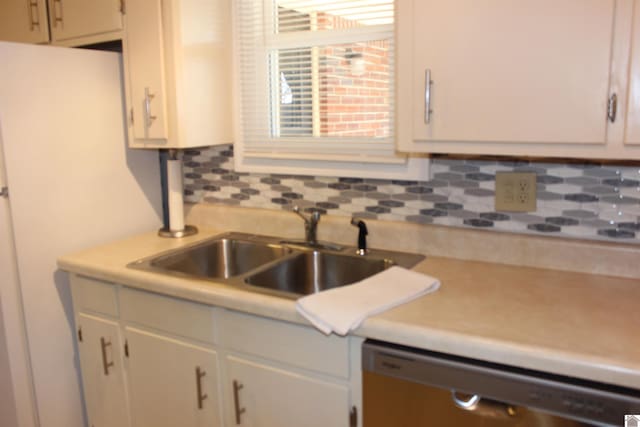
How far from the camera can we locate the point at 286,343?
149 cm

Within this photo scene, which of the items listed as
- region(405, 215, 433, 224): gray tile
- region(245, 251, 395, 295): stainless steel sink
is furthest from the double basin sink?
region(405, 215, 433, 224): gray tile

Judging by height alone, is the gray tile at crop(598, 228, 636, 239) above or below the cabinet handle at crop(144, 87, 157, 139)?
below

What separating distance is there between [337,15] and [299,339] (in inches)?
46.3

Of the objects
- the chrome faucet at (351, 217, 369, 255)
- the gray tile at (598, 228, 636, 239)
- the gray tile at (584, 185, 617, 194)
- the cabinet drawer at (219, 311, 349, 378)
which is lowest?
the cabinet drawer at (219, 311, 349, 378)

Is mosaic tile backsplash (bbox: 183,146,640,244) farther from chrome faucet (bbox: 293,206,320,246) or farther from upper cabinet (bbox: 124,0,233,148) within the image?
upper cabinet (bbox: 124,0,233,148)

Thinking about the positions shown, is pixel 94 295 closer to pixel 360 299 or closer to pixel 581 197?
pixel 360 299

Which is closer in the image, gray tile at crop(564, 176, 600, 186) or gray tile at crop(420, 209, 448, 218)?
gray tile at crop(564, 176, 600, 186)

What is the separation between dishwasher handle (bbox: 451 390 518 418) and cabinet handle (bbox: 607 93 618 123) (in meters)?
0.71

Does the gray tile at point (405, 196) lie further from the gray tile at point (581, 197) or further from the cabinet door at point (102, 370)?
the cabinet door at point (102, 370)

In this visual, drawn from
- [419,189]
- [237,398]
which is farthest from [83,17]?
[237,398]

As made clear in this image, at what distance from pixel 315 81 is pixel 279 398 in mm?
1145

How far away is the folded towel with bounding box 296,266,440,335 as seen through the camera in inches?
53.1

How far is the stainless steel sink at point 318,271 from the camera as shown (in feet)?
6.09

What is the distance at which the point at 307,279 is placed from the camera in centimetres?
198
